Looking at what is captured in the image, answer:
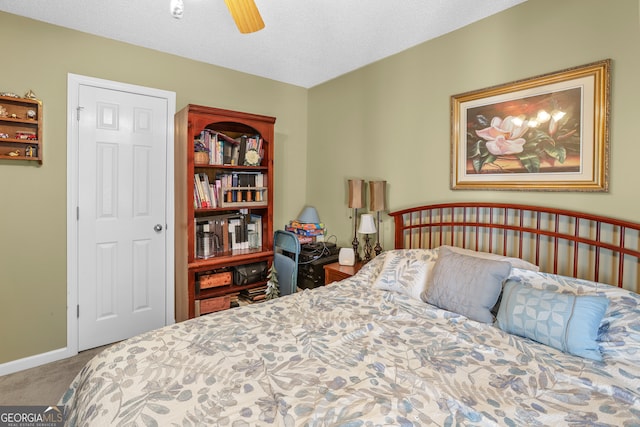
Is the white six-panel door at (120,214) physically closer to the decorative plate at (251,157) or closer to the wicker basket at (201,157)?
the wicker basket at (201,157)

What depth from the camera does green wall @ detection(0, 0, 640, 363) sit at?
1.79 metres

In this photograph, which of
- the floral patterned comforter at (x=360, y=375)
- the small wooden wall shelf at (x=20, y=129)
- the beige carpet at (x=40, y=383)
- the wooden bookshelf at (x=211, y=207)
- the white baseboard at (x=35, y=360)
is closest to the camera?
the floral patterned comforter at (x=360, y=375)

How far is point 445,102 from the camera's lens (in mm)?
2523

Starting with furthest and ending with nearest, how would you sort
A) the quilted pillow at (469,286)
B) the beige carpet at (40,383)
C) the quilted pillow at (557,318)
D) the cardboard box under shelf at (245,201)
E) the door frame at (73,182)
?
the cardboard box under shelf at (245,201)
the door frame at (73,182)
the beige carpet at (40,383)
the quilted pillow at (469,286)
the quilted pillow at (557,318)

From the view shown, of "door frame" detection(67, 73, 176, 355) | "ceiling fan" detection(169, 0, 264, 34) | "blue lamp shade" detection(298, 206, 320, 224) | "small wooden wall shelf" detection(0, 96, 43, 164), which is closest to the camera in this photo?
"ceiling fan" detection(169, 0, 264, 34)

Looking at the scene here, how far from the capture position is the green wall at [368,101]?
5.87ft

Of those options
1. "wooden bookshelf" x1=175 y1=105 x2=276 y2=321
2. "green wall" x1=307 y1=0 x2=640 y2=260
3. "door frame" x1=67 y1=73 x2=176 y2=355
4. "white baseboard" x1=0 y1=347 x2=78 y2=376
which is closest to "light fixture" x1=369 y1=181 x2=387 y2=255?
"green wall" x1=307 y1=0 x2=640 y2=260

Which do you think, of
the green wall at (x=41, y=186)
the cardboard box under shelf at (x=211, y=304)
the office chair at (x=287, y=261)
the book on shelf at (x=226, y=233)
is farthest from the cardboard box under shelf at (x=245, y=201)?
the green wall at (x=41, y=186)

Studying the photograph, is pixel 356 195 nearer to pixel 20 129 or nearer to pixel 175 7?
pixel 175 7

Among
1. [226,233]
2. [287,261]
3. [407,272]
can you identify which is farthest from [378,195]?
[226,233]

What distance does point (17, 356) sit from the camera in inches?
95.0

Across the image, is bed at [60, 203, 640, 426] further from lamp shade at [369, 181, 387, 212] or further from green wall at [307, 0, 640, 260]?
lamp shade at [369, 181, 387, 212]

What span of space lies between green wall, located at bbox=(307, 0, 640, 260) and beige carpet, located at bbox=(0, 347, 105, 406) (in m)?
2.48

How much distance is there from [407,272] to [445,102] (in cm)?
136
